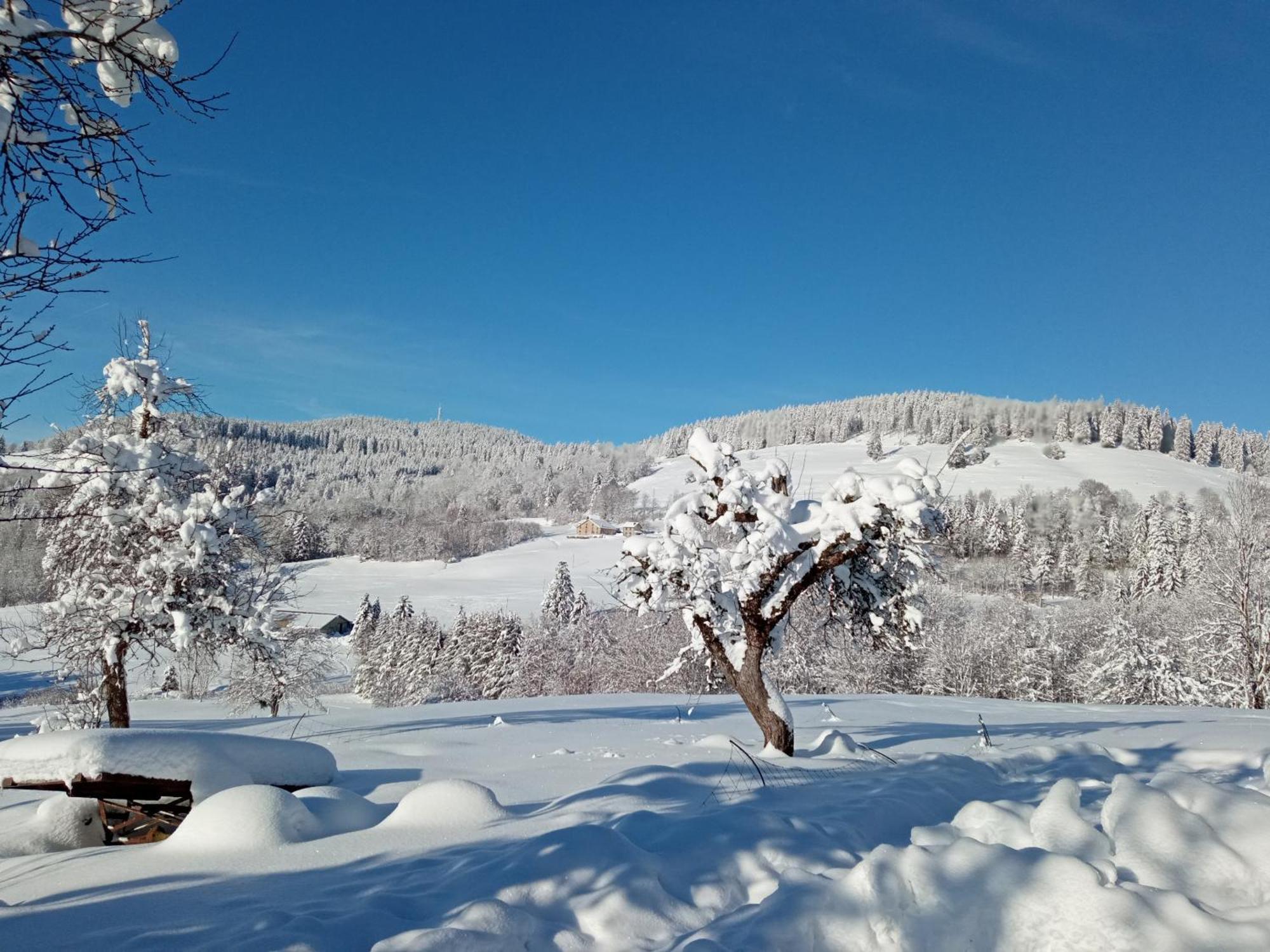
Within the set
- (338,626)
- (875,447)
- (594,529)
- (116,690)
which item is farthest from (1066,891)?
(594,529)

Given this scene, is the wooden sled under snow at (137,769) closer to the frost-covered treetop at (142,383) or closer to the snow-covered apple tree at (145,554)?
the snow-covered apple tree at (145,554)

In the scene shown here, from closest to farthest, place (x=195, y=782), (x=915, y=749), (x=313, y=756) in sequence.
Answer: (x=195, y=782), (x=313, y=756), (x=915, y=749)

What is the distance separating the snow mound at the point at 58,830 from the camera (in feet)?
20.7

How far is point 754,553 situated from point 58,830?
303 inches

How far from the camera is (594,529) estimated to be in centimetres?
11038

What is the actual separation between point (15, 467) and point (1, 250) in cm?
102

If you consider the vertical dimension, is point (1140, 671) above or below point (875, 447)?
below

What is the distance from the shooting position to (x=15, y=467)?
3459mm

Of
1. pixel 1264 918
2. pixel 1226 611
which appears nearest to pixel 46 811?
pixel 1264 918

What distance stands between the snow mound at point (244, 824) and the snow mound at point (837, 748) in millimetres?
6817

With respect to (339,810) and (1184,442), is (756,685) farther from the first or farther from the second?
(1184,442)

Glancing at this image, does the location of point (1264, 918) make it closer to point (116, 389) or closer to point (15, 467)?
point (15, 467)

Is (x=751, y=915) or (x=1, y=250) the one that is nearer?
(x=1, y=250)

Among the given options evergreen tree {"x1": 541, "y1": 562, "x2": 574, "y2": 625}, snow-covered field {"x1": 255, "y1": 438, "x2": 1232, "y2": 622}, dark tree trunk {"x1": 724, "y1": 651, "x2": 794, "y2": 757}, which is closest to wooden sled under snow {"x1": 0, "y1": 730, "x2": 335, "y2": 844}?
dark tree trunk {"x1": 724, "y1": 651, "x2": 794, "y2": 757}
